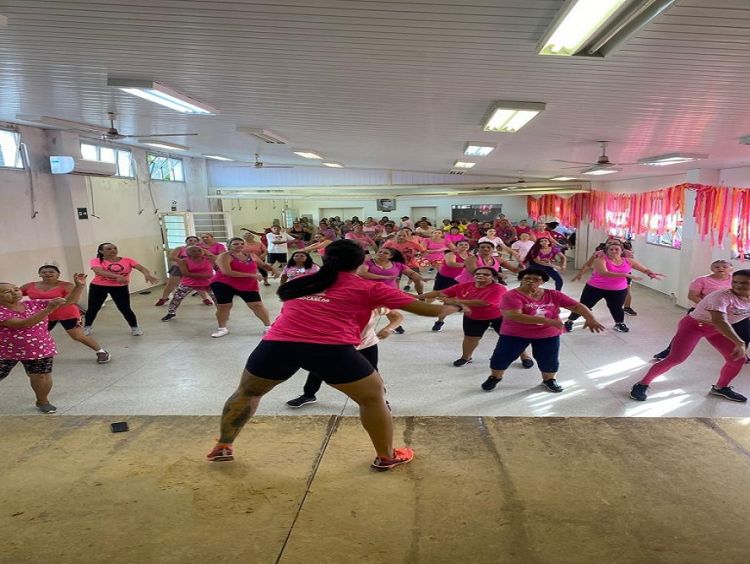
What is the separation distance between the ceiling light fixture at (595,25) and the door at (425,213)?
1707cm

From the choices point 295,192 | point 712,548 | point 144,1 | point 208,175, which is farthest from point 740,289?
point 208,175

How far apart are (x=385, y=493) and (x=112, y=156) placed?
1013cm

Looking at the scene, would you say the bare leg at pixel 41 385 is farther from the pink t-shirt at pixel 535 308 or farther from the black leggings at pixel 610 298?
the black leggings at pixel 610 298

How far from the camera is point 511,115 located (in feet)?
12.8

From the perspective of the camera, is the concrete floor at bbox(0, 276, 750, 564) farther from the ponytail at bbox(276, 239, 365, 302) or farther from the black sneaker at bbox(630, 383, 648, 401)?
the ponytail at bbox(276, 239, 365, 302)

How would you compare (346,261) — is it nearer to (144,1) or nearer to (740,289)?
(144,1)

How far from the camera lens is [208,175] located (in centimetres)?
1372

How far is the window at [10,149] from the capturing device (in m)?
7.25

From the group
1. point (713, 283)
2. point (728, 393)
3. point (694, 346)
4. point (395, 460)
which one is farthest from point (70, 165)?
point (728, 393)

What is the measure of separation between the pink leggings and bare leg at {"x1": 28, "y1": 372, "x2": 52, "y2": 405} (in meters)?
5.47

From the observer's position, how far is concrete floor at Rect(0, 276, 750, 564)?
88.6 inches

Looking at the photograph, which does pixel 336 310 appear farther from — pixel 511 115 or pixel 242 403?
pixel 511 115

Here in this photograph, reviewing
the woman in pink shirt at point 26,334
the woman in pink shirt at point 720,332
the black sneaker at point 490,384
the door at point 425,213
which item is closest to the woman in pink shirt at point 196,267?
the woman in pink shirt at point 26,334

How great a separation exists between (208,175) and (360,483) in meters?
12.9
